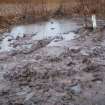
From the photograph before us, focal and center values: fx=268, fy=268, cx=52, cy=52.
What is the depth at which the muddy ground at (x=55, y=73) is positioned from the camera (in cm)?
335

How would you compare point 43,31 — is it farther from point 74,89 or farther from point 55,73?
point 74,89

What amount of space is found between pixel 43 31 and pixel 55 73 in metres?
2.34

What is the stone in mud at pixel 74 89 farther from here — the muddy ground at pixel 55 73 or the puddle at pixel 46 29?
the puddle at pixel 46 29

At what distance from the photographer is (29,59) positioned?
4.59 metres

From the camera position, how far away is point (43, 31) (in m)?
6.18

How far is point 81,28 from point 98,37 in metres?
0.78

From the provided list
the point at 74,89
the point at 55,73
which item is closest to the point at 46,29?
the point at 55,73

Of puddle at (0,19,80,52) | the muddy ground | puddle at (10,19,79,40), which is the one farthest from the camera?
puddle at (10,19,79,40)

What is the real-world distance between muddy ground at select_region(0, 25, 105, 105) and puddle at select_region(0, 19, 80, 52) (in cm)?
25

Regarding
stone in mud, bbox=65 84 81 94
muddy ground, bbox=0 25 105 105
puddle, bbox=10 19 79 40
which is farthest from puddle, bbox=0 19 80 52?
stone in mud, bbox=65 84 81 94

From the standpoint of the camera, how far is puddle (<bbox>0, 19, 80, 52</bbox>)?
567 centimetres

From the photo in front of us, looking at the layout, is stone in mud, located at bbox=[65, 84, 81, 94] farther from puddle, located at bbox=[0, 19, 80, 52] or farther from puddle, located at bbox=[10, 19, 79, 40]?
puddle, located at bbox=[10, 19, 79, 40]

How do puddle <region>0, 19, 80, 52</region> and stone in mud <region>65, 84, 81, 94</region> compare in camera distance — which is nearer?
stone in mud <region>65, 84, 81, 94</region>

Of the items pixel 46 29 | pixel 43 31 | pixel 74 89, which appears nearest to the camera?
pixel 74 89
